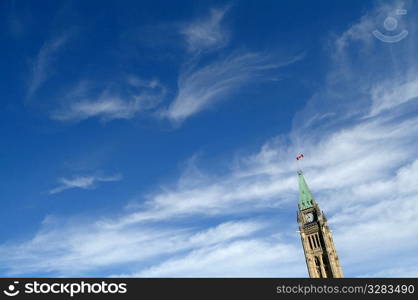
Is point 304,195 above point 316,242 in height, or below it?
above

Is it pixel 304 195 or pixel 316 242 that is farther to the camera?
pixel 304 195

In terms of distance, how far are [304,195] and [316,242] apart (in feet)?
60.4

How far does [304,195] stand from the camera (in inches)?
5502

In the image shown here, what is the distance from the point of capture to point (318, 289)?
115 ft

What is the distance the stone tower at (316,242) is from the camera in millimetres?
123500

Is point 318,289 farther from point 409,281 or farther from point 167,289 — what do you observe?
point 167,289

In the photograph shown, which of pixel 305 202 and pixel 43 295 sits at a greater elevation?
pixel 305 202

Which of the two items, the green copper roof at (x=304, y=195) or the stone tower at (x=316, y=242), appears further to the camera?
the green copper roof at (x=304, y=195)

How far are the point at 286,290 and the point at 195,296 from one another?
8.71 meters

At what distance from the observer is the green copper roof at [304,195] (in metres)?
137

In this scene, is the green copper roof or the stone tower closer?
the stone tower

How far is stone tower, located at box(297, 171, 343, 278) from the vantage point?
12350 cm

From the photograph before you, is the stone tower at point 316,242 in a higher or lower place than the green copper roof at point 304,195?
lower

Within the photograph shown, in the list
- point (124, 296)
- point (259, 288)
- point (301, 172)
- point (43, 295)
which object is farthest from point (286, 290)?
point (301, 172)
